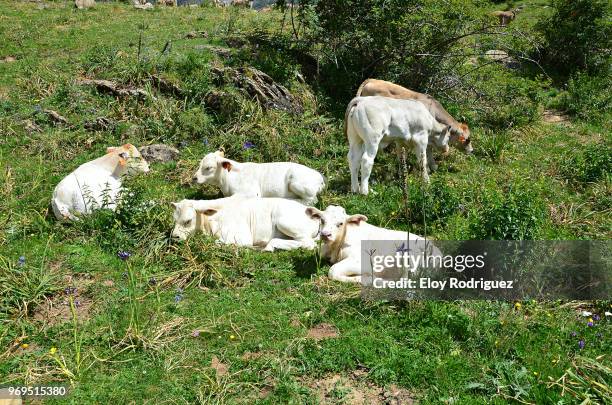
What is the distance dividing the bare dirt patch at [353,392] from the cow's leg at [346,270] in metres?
2.03

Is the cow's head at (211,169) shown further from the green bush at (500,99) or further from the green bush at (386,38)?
the green bush at (500,99)

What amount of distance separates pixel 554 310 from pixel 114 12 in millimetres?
21447

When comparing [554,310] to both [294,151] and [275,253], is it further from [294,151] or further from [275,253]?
[294,151]

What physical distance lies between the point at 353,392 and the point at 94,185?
5994 millimetres

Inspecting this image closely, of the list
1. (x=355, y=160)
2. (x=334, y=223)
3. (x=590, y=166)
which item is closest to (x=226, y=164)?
(x=355, y=160)

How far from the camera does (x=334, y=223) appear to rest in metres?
8.17

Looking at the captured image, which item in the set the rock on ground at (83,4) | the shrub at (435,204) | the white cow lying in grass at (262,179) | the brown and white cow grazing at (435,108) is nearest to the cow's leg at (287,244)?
the white cow lying in grass at (262,179)

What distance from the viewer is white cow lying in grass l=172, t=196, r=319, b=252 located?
9023 mm

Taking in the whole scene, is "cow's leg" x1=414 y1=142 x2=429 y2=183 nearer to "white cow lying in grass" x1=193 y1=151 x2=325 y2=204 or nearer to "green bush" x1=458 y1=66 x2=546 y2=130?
"white cow lying in grass" x1=193 y1=151 x2=325 y2=204

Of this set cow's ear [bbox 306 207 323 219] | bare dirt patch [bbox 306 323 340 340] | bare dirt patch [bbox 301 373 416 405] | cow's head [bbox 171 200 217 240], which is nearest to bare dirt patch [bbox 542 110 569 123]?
cow's ear [bbox 306 207 323 219]

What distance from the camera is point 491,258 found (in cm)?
743

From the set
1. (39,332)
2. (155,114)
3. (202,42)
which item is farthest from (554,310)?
(202,42)

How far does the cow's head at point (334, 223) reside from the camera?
26.4 feet

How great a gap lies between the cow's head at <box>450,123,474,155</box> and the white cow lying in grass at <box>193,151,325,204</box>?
3798 mm
